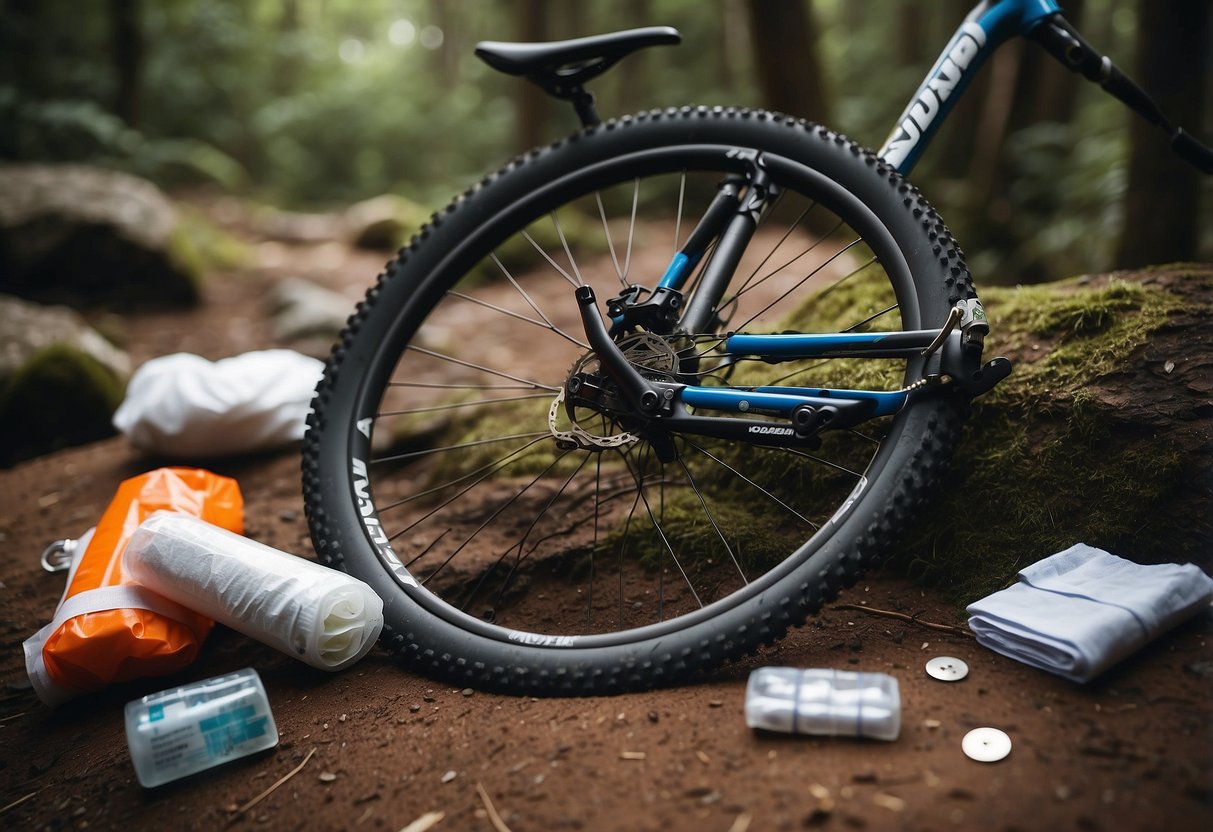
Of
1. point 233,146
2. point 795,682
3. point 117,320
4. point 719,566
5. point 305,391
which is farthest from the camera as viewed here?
point 233,146

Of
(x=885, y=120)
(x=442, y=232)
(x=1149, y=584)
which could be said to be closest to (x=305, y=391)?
(x=442, y=232)

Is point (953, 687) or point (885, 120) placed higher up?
point (885, 120)

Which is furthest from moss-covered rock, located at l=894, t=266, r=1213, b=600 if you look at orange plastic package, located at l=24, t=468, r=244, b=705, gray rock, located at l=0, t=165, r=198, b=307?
gray rock, located at l=0, t=165, r=198, b=307

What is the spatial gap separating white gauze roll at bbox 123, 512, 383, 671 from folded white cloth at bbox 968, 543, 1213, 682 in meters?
1.44

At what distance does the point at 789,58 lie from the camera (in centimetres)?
506

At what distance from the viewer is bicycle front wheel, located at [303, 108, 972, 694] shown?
1822mm

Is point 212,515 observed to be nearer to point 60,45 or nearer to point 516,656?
point 516,656

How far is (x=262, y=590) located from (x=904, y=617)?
1546 millimetres

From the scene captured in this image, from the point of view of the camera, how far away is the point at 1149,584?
5.71 feet

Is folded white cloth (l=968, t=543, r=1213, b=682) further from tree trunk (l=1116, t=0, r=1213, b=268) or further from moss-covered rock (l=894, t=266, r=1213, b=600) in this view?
tree trunk (l=1116, t=0, r=1213, b=268)

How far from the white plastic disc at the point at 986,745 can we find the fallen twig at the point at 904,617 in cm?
40

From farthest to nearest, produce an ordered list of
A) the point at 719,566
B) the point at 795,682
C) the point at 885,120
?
the point at 885,120 → the point at 719,566 → the point at 795,682

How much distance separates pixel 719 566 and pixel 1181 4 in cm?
330

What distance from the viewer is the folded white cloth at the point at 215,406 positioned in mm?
3234
